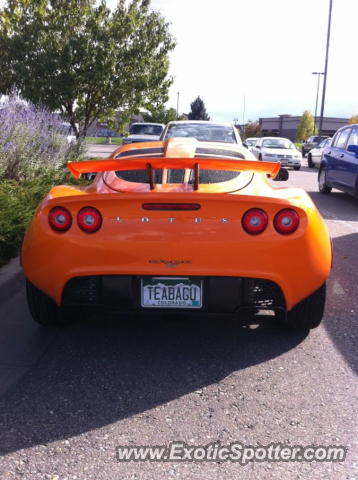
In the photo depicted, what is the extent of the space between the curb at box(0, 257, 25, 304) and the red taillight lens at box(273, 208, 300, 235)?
2.57 metres

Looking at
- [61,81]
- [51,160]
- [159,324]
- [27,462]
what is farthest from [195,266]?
[61,81]

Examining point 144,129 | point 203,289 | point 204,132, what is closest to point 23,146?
point 204,132

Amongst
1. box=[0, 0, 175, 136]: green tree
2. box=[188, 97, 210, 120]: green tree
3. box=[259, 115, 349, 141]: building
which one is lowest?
box=[259, 115, 349, 141]: building

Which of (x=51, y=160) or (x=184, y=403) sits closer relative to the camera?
(x=184, y=403)

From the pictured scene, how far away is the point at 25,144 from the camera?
10164mm

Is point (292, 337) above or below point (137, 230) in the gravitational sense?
below

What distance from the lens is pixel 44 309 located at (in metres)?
4.03

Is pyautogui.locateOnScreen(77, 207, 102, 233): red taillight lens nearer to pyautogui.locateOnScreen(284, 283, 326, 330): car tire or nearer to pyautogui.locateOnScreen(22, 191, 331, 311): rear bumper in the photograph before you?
pyautogui.locateOnScreen(22, 191, 331, 311): rear bumper

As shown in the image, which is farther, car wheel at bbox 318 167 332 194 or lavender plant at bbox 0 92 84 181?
car wheel at bbox 318 167 332 194

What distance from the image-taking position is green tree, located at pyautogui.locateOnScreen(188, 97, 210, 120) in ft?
357

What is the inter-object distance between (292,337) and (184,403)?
4.31ft

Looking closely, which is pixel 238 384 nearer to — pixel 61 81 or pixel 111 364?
pixel 111 364

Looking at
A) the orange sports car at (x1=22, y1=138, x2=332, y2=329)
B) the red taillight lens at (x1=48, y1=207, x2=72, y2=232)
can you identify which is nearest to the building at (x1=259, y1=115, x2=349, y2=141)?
the orange sports car at (x1=22, y1=138, x2=332, y2=329)

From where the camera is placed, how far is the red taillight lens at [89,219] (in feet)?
11.5
